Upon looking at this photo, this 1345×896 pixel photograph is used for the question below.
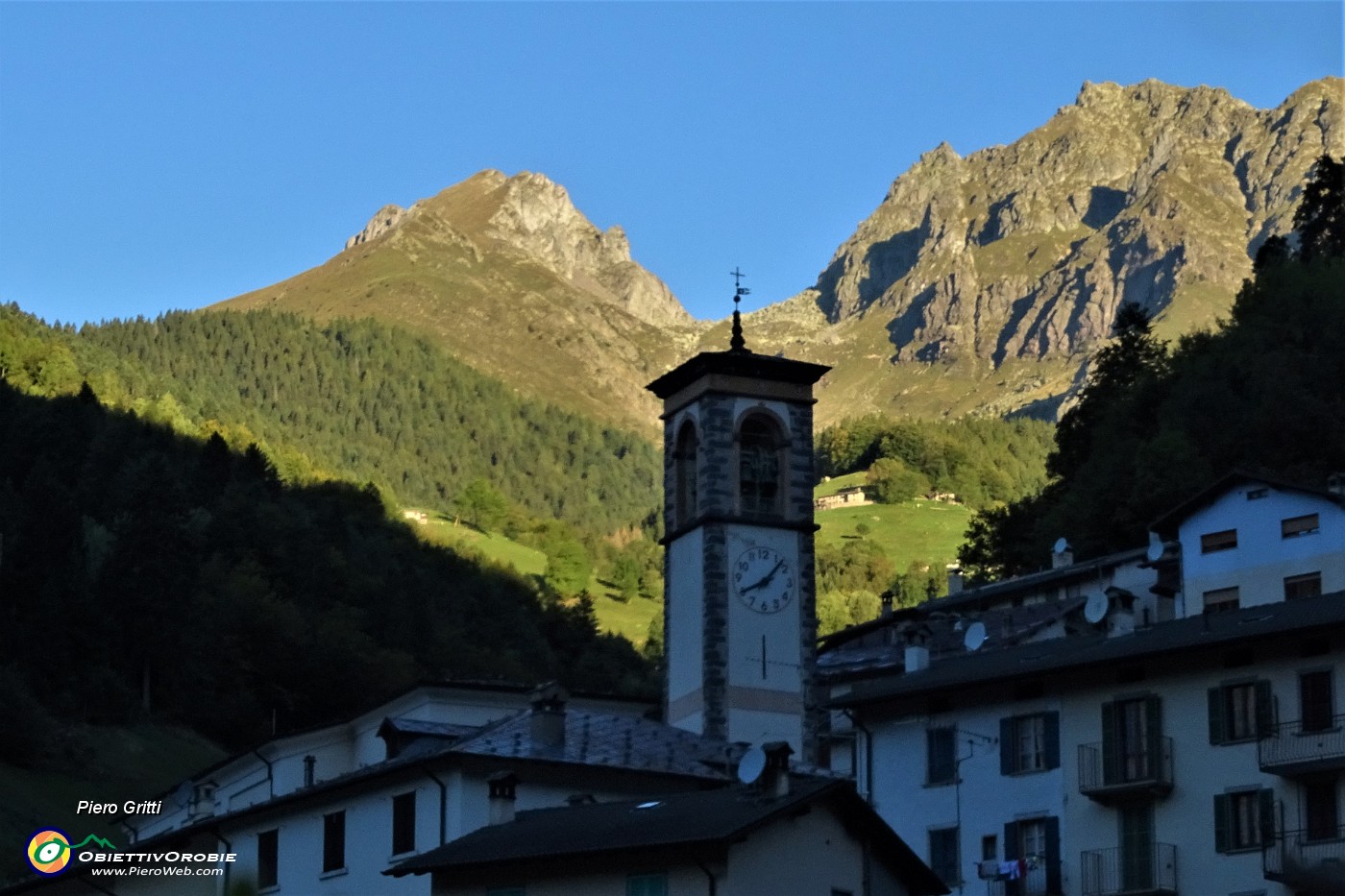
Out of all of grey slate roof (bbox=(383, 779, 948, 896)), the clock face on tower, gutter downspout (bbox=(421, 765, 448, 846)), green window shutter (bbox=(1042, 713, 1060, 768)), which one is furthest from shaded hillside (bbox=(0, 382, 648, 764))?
grey slate roof (bbox=(383, 779, 948, 896))

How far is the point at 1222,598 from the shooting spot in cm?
6900

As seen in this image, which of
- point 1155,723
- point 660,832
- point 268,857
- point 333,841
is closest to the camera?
point 660,832

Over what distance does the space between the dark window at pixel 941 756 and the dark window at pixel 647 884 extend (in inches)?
623

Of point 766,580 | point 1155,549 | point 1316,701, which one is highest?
point 1155,549

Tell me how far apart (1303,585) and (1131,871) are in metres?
17.1

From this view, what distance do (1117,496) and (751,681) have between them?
3642 centimetres

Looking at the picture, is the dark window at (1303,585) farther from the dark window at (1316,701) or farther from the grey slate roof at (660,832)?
the grey slate roof at (660,832)

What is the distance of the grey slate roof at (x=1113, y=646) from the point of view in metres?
51.5

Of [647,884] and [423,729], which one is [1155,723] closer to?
[647,884]

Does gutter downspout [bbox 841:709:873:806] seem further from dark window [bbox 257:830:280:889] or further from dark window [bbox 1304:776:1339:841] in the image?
dark window [bbox 257:830:280:889]

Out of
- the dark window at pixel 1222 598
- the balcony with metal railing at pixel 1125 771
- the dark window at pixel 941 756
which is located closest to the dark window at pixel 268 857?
the dark window at pixel 941 756

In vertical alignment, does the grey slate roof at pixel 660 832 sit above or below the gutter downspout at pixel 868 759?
below

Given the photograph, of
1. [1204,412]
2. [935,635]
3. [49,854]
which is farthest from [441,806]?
[1204,412]

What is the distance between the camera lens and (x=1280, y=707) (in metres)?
51.1
